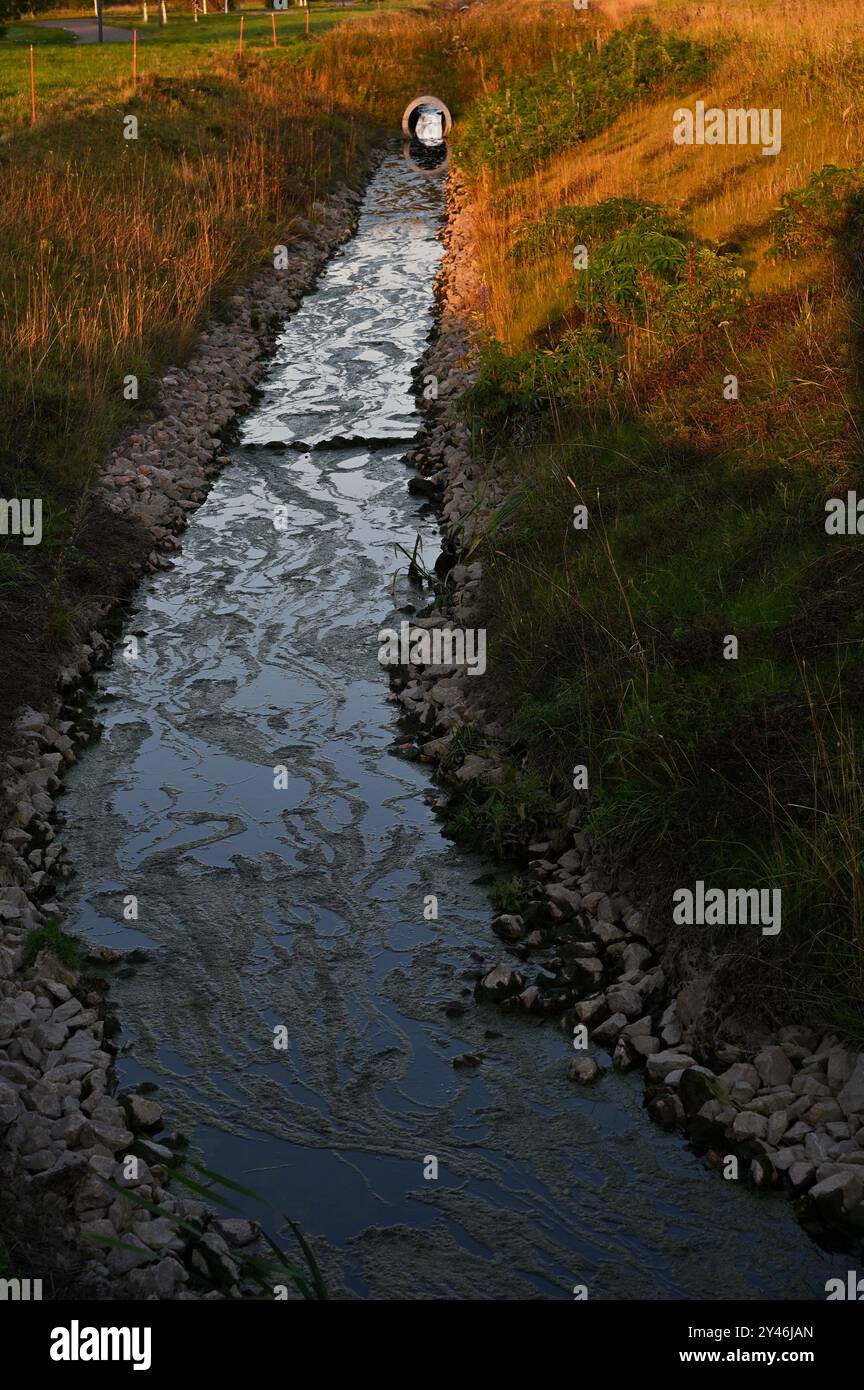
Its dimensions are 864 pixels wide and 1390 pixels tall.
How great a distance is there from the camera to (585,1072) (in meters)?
5.74

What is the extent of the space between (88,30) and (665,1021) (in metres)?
50.5

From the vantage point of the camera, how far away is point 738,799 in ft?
21.2

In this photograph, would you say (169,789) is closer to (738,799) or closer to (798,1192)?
(738,799)

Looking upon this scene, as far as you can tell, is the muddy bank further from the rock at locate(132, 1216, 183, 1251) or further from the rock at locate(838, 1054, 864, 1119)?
the rock at locate(132, 1216, 183, 1251)

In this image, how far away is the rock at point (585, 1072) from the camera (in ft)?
18.8

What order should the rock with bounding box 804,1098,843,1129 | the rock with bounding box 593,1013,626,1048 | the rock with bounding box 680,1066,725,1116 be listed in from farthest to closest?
the rock with bounding box 593,1013,626,1048, the rock with bounding box 680,1066,725,1116, the rock with bounding box 804,1098,843,1129

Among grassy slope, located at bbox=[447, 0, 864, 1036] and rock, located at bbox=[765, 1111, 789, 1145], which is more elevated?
grassy slope, located at bbox=[447, 0, 864, 1036]

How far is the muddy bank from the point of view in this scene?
5.17 m

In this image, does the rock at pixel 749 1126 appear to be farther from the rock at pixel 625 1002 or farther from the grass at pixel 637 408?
the rock at pixel 625 1002

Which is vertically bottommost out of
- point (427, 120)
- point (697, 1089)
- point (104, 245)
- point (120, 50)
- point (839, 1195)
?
→ point (839, 1195)

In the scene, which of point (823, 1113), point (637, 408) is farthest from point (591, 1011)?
point (637, 408)

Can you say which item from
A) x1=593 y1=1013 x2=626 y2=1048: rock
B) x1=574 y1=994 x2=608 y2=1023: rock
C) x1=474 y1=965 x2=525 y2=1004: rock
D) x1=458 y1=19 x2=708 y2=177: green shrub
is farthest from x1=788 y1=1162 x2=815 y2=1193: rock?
x1=458 y1=19 x2=708 y2=177: green shrub

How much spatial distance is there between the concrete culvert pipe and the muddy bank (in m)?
24.6

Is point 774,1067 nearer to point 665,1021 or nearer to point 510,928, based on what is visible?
point 665,1021
